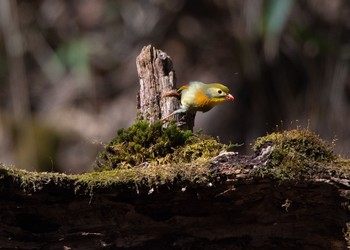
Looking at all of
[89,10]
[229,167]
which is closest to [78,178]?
[229,167]

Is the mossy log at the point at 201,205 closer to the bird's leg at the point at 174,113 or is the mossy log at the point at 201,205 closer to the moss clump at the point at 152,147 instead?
the moss clump at the point at 152,147

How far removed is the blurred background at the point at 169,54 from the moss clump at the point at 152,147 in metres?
4.76

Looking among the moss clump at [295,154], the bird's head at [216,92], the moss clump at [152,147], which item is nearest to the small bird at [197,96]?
the bird's head at [216,92]

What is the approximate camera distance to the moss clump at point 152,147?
13.2 feet

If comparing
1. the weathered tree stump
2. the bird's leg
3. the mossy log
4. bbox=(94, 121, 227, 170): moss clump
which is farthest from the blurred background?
the mossy log

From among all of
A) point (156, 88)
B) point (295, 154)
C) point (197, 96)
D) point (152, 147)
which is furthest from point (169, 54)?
point (295, 154)

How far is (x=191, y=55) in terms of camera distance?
11711 millimetres

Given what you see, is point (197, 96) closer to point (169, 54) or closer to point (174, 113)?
point (174, 113)

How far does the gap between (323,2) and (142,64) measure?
663 cm

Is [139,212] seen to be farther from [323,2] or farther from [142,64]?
[323,2]

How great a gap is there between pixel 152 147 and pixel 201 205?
0.69m

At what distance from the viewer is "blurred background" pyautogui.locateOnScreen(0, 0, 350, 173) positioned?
959cm

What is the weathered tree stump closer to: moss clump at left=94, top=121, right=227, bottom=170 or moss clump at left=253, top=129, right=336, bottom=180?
moss clump at left=94, top=121, right=227, bottom=170

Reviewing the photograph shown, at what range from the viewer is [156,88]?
4707 mm
